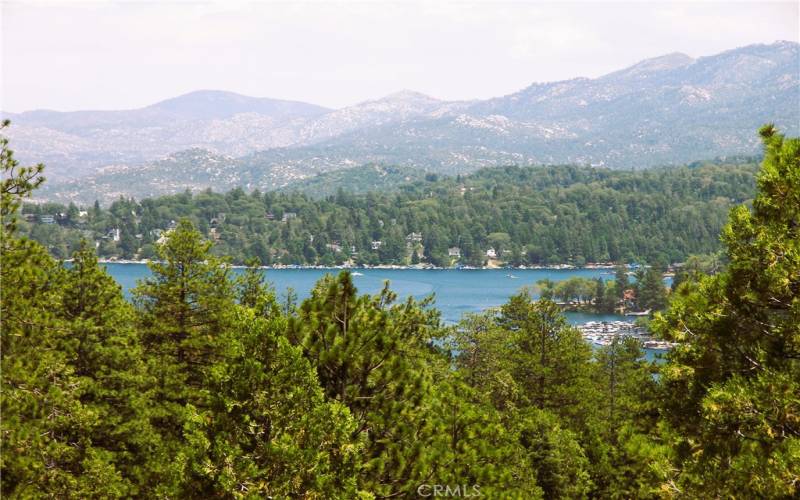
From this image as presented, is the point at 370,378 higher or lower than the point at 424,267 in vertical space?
higher

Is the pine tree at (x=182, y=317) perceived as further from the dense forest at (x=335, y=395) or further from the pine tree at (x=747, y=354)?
the pine tree at (x=747, y=354)

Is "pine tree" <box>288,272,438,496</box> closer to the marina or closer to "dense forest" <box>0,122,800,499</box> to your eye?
"dense forest" <box>0,122,800,499</box>

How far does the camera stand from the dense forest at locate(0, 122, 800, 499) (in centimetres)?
857

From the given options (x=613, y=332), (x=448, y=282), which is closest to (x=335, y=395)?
(x=613, y=332)

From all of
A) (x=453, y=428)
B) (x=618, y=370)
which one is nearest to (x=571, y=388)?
(x=618, y=370)

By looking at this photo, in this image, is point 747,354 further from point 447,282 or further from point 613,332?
point 447,282

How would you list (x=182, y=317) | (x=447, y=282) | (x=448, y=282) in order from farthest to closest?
1. (x=448, y=282)
2. (x=447, y=282)
3. (x=182, y=317)

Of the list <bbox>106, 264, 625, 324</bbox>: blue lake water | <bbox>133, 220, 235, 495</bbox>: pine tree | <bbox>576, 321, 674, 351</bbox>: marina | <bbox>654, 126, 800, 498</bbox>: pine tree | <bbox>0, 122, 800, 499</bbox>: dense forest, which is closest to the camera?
<bbox>654, 126, 800, 498</bbox>: pine tree

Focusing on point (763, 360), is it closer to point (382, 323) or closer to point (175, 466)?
point (382, 323)

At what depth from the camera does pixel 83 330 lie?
51.9 ft

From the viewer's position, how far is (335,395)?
11109 mm

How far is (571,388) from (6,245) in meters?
20.2

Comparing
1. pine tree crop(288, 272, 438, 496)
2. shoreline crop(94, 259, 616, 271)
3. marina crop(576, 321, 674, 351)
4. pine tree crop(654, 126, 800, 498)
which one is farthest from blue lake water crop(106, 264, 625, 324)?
pine tree crop(654, 126, 800, 498)

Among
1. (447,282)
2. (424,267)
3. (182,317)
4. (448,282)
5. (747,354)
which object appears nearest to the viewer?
(747,354)
